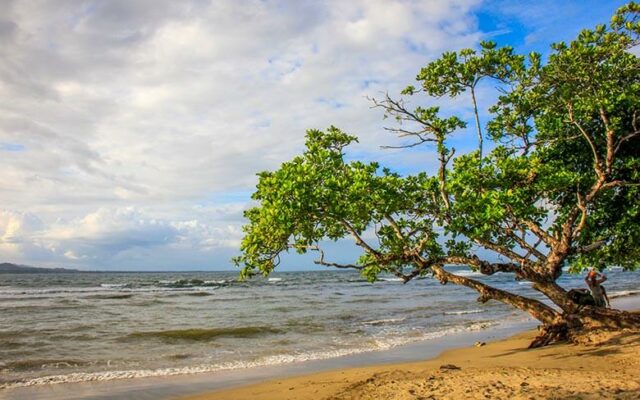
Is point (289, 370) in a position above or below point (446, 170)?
below

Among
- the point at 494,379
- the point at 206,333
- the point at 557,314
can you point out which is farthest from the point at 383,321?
the point at 494,379

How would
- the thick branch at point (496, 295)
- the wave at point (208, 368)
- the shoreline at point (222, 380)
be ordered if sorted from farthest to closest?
the wave at point (208, 368)
the thick branch at point (496, 295)
the shoreline at point (222, 380)

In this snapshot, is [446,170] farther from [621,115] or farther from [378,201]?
[621,115]

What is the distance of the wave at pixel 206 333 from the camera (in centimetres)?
1980

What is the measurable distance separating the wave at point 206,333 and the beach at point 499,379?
9.12 metres

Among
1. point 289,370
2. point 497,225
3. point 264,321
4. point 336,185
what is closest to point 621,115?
point 497,225

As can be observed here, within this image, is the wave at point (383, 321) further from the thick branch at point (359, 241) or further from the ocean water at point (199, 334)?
the thick branch at point (359, 241)

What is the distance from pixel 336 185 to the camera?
9898 millimetres

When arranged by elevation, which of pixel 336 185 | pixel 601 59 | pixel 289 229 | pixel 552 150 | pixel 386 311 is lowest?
pixel 386 311

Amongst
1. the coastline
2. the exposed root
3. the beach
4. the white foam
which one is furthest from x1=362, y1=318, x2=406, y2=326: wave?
the exposed root

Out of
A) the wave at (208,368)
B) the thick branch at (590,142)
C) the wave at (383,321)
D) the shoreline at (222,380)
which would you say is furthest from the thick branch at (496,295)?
the wave at (383,321)

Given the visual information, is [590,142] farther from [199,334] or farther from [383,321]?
[199,334]

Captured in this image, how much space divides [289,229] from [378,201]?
80.1 inches

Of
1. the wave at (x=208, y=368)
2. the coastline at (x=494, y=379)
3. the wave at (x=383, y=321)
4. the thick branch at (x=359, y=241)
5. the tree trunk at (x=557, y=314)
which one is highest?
the thick branch at (x=359, y=241)
